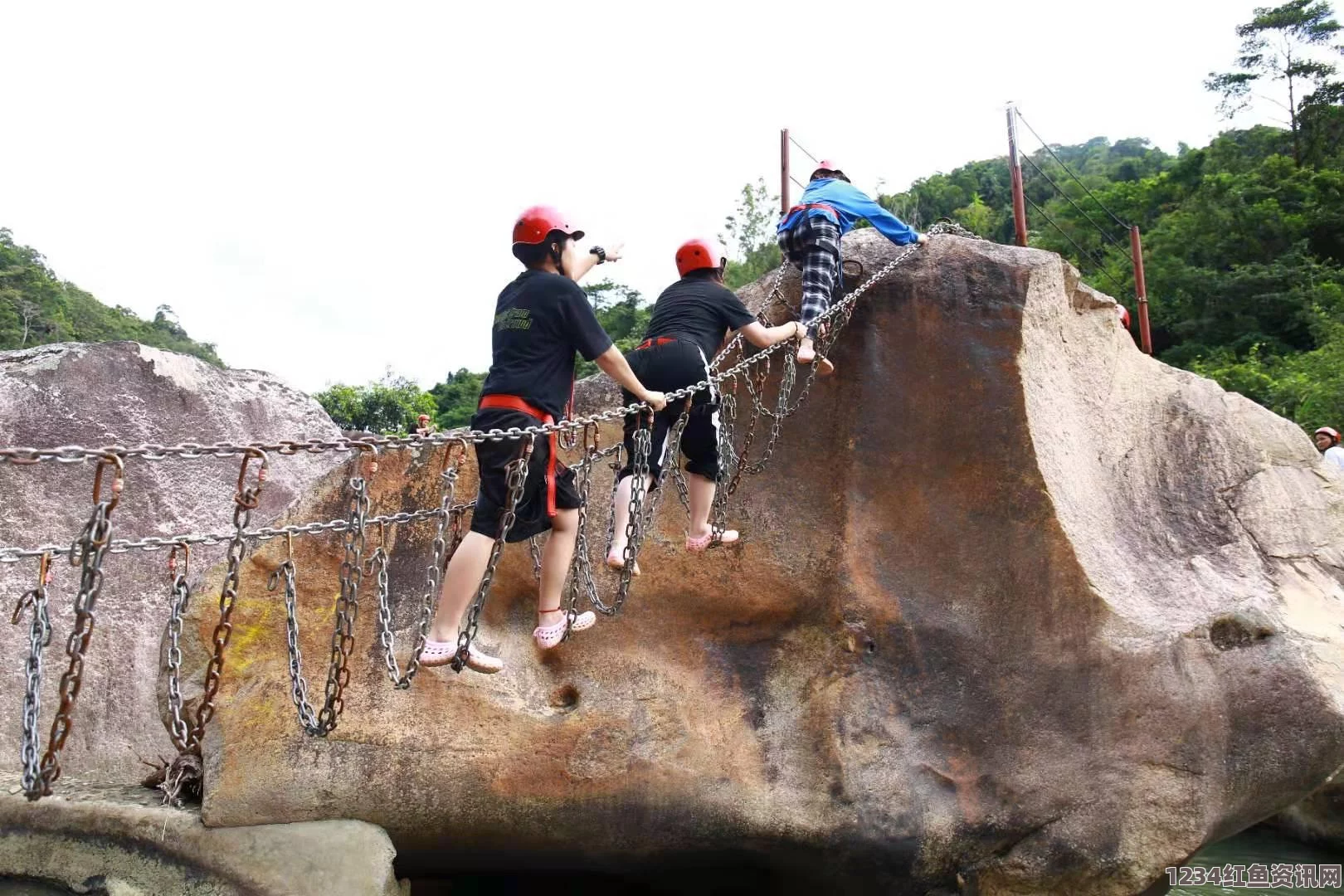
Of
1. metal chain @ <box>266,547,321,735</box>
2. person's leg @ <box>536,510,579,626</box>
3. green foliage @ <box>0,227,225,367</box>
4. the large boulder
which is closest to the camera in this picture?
metal chain @ <box>266,547,321,735</box>

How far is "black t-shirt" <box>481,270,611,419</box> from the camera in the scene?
3816 millimetres

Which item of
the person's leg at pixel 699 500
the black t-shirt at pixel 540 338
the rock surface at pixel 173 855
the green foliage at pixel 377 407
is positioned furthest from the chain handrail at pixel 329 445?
the green foliage at pixel 377 407

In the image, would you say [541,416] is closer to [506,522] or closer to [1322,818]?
[506,522]

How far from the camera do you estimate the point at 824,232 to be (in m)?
5.66

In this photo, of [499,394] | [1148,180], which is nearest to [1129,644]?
[499,394]

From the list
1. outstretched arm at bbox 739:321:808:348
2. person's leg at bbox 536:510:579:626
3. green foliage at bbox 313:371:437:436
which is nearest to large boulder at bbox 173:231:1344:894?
outstretched arm at bbox 739:321:808:348

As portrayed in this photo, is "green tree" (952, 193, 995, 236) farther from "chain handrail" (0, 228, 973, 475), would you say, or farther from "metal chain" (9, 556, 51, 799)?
"metal chain" (9, 556, 51, 799)

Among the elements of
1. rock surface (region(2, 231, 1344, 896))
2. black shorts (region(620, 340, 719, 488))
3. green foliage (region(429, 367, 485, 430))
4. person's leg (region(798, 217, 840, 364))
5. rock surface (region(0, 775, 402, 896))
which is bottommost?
rock surface (region(0, 775, 402, 896))

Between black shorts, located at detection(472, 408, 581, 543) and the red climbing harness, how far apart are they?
0.04ft

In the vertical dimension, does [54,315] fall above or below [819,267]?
above

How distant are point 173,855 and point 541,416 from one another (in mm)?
2815

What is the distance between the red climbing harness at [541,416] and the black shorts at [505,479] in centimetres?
1

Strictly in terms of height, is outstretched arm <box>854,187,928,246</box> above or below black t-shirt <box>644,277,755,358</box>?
above

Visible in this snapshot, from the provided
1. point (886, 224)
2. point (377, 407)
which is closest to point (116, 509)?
point (886, 224)
